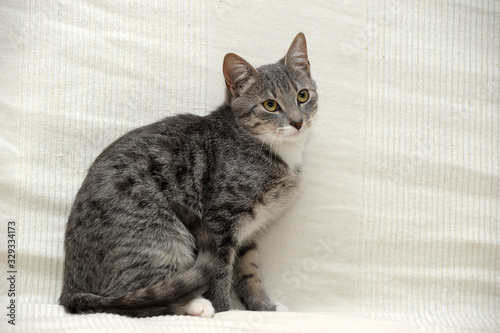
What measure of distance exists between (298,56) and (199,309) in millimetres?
1259

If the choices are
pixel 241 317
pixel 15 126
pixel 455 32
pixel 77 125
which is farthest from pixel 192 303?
pixel 455 32

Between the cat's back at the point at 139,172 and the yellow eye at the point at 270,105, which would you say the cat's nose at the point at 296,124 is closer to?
the yellow eye at the point at 270,105

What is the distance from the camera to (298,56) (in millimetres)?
2258

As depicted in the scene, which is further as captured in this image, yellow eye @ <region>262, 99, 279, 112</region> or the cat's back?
yellow eye @ <region>262, 99, 279, 112</region>

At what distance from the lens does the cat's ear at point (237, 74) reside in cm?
216

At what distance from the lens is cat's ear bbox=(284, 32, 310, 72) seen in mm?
2229

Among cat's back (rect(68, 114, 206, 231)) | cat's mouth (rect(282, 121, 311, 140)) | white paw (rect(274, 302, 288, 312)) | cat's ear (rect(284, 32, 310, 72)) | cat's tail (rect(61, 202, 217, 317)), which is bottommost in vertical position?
white paw (rect(274, 302, 288, 312))

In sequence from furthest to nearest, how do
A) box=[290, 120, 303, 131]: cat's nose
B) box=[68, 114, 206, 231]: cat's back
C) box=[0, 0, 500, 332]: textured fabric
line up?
box=[0, 0, 500, 332]: textured fabric → box=[290, 120, 303, 131]: cat's nose → box=[68, 114, 206, 231]: cat's back

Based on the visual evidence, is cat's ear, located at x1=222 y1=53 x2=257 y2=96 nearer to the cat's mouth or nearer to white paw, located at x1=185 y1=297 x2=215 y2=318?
the cat's mouth

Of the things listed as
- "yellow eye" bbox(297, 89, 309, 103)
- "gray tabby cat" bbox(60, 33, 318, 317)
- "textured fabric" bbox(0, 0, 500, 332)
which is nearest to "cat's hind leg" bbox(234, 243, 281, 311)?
"gray tabby cat" bbox(60, 33, 318, 317)

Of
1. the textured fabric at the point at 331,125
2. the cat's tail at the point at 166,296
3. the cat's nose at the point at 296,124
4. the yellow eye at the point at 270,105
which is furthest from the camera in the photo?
the textured fabric at the point at 331,125

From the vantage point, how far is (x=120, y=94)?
2346 millimetres

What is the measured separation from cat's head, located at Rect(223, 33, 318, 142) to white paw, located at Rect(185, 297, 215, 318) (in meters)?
0.78

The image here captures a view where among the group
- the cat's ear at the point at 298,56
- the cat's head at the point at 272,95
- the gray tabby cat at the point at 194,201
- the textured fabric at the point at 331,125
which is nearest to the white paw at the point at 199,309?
the gray tabby cat at the point at 194,201
